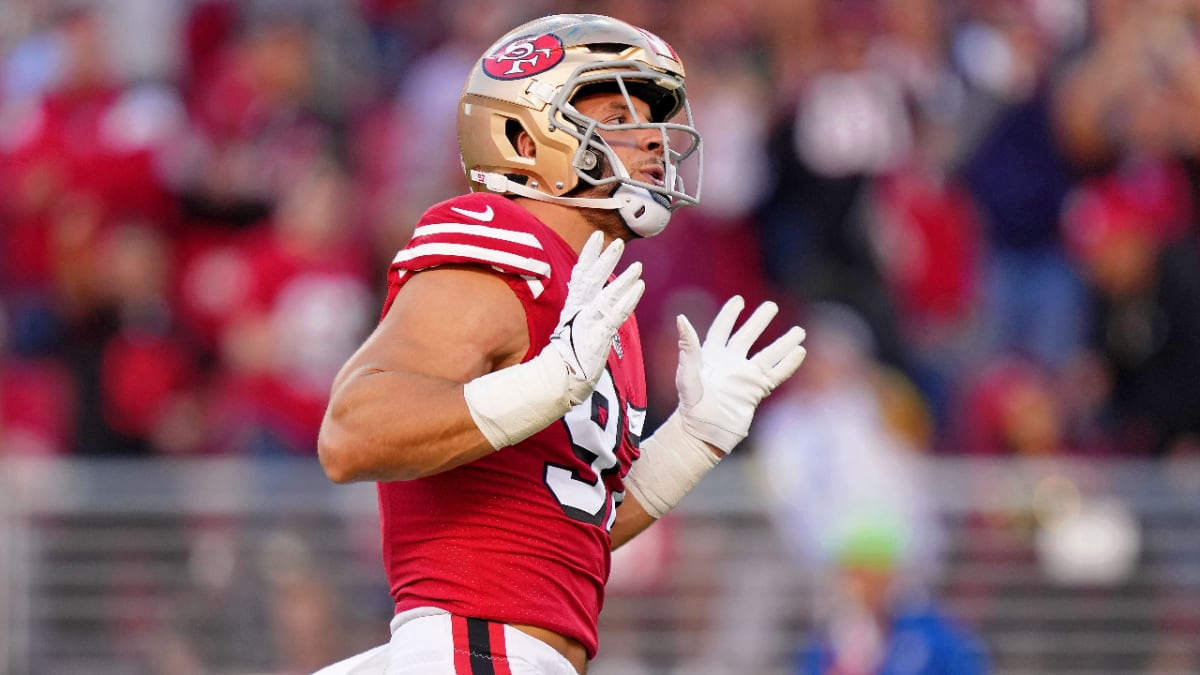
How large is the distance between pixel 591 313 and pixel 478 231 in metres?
0.29

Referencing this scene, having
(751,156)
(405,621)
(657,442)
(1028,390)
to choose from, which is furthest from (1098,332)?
(405,621)

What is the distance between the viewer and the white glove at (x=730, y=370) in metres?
4.11

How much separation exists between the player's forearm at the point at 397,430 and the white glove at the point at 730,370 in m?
0.77

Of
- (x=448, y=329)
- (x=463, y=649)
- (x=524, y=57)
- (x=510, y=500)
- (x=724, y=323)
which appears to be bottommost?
(x=463, y=649)

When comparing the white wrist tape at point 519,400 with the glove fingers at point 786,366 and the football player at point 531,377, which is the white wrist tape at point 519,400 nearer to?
the football player at point 531,377

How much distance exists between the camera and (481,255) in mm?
3607

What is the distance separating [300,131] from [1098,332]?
417 centimetres

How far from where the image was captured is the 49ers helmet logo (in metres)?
3.98

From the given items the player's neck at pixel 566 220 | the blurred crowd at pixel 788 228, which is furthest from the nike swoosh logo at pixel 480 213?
the blurred crowd at pixel 788 228

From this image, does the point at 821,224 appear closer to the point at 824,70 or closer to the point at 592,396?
the point at 824,70

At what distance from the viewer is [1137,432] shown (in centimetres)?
869

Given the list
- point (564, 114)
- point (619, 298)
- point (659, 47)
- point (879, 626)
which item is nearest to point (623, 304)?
point (619, 298)

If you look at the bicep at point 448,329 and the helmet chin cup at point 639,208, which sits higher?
the helmet chin cup at point 639,208

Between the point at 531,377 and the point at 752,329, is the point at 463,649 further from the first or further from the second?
the point at 752,329
